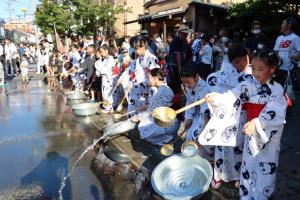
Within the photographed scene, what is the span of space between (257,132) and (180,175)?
1403 mm

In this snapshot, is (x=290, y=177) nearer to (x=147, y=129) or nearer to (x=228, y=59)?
(x=228, y=59)

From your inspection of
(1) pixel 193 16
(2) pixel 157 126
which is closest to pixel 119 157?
(2) pixel 157 126

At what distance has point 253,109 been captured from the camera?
3738mm

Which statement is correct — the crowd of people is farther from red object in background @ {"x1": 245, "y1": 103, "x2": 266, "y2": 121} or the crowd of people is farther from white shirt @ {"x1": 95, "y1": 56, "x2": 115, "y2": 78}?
white shirt @ {"x1": 95, "y1": 56, "x2": 115, "y2": 78}

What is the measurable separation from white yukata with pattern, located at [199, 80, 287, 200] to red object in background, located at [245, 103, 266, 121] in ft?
0.14

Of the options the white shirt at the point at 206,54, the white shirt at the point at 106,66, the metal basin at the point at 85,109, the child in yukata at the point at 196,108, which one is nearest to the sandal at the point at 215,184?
the child in yukata at the point at 196,108

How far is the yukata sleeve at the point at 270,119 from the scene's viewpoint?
136 inches

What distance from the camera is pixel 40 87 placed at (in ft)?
54.5

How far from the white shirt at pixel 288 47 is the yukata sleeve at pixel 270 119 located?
4.03 m

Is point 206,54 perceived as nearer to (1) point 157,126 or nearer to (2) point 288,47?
(2) point 288,47

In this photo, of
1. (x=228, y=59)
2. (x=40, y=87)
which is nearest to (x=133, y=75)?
(x=228, y=59)

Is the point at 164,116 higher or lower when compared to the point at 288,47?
lower

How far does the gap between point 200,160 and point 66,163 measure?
257cm

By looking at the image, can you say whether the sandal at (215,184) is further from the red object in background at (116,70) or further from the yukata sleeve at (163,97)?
the red object in background at (116,70)
